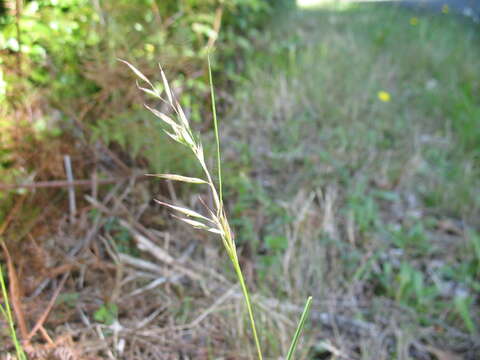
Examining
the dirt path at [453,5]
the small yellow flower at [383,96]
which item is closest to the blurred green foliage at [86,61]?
the small yellow flower at [383,96]

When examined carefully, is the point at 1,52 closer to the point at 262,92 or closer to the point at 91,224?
the point at 91,224

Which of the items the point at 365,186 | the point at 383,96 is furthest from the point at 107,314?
the point at 383,96

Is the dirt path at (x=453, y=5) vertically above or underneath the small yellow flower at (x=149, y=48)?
above

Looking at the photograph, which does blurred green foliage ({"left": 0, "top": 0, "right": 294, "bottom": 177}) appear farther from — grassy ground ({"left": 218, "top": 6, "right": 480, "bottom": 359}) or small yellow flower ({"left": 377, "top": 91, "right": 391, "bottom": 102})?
small yellow flower ({"left": 377, "top": 91, "right": 391, "bottom": 102})

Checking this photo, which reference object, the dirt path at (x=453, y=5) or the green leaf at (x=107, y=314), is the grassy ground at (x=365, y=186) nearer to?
the green leaf at (x=107, y=314)

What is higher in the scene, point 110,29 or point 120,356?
point 110,29

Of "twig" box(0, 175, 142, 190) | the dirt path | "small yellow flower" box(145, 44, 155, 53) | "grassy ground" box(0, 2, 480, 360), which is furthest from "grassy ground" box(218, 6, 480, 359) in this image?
the dirt path

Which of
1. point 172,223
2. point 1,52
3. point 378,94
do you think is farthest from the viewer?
point 378,94

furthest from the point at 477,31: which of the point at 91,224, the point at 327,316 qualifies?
the point at 91,224
